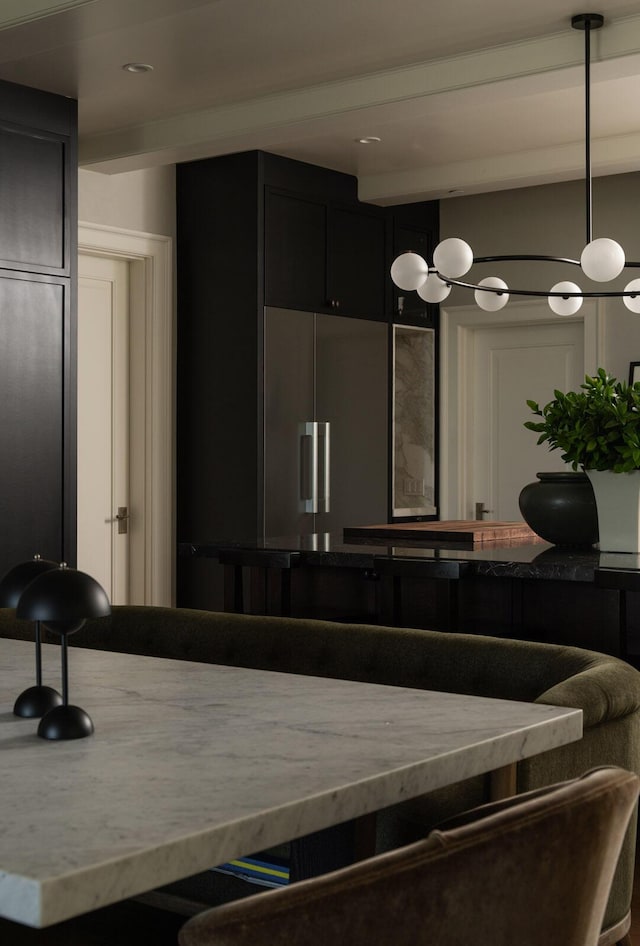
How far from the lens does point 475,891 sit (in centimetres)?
110

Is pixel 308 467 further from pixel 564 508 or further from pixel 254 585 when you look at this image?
pixel 564 508

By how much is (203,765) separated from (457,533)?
8.20 ft

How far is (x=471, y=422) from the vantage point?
22.2 ft

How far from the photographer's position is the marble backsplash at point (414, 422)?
21.2 ft

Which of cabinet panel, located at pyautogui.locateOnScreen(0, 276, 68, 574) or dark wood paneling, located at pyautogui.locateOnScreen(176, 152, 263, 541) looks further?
dark wood paneling, located at pyautogui.locateOnScreen(176, 152, 263, 541)

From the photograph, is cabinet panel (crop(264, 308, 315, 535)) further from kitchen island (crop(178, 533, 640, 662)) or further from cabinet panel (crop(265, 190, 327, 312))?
kitchen island (crop(178, 533, 640, 662))

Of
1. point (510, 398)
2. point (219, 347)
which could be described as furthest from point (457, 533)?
point (510, 398)

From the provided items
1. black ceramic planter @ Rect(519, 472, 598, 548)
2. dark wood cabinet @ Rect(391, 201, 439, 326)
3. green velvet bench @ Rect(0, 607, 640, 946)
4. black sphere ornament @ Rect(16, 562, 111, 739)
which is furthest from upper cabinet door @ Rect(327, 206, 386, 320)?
black sphere ornament @ Rect(16, 562, 111, 739)

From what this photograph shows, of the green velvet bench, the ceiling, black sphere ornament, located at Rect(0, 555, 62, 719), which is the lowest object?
the green velvet bench

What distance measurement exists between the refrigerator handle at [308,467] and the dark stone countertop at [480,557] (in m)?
1.74

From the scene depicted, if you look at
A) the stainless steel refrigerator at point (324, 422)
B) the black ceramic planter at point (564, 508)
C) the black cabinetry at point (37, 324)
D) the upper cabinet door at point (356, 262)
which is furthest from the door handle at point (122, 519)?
the black ceramic planter at point (564, 508)

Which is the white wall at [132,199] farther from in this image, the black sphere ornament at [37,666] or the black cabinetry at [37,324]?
the black sphere ornament at [37,666]

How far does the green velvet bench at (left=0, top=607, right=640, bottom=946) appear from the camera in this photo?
2.01 m

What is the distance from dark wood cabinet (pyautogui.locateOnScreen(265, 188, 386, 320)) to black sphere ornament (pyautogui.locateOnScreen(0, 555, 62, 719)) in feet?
13.3
